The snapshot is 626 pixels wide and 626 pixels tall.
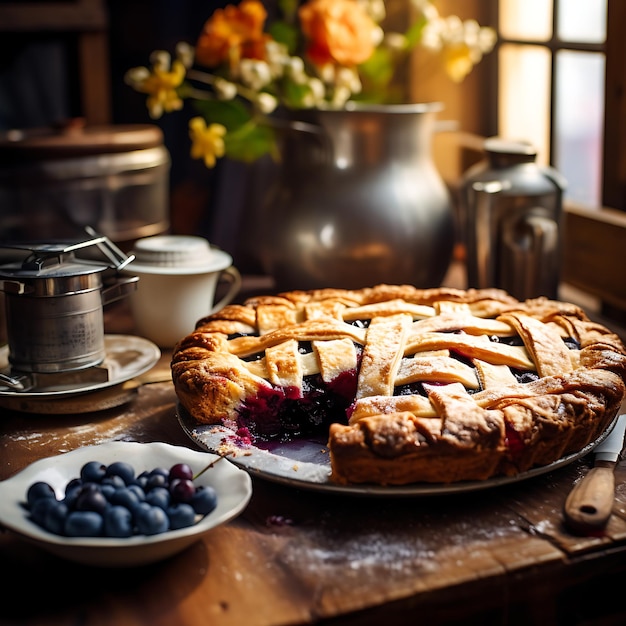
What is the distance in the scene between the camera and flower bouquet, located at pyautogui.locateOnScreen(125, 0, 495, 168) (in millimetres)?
1573

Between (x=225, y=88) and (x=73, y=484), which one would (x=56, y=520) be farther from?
(x=225, y=88)

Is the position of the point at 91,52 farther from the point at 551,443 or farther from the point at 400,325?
the point at 551,443

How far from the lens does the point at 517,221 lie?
1.56m

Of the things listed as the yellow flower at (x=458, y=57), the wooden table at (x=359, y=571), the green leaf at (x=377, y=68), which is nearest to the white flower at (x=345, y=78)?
the green leaf at (x=377, y=68)

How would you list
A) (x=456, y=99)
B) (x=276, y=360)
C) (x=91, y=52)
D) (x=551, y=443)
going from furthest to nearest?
(x=91, y=52) < (x=456, y=99) < (x=276, y=360) < (x=551, y=443)

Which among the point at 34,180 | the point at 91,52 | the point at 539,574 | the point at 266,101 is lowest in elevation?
the point at 539,574

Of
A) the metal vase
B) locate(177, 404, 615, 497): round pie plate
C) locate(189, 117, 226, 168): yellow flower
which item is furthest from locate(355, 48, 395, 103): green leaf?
locate(177, 404, 615, 497): round pie plate

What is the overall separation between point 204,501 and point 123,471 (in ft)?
0.31

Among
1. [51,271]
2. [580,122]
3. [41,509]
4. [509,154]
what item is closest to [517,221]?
[509,154]

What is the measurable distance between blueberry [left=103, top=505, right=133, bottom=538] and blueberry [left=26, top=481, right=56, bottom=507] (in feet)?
0.25

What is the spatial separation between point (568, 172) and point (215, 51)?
88cm

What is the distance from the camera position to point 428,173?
5.41 ft

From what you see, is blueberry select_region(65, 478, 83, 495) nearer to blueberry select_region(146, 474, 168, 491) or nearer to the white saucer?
blueberry select_region(146, 474, 168, 491)

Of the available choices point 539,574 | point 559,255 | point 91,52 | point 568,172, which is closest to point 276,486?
point 539,574
